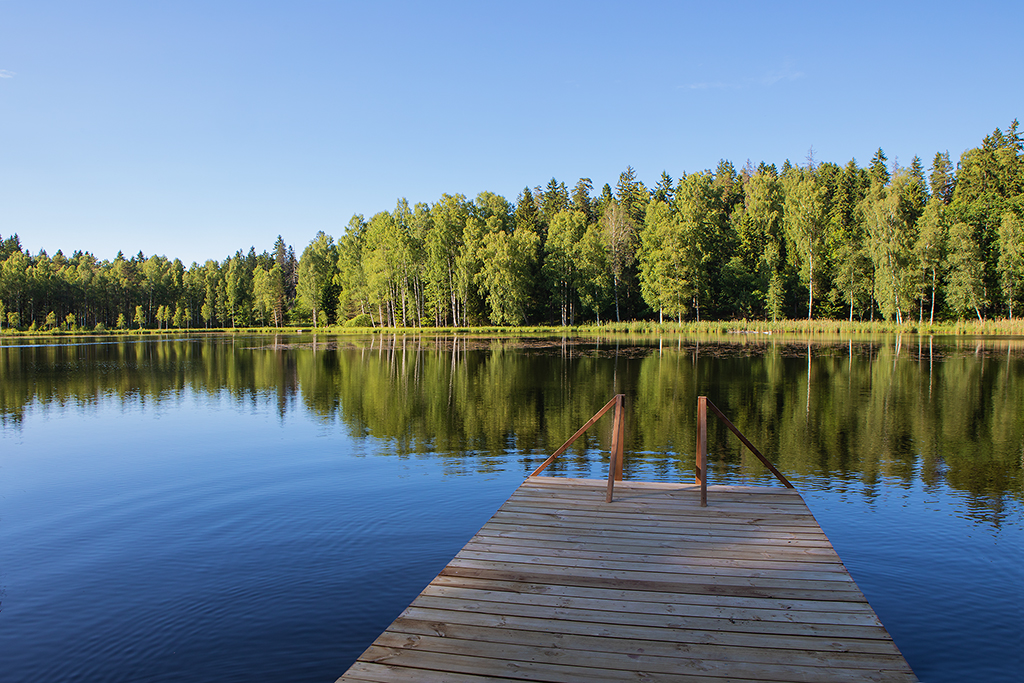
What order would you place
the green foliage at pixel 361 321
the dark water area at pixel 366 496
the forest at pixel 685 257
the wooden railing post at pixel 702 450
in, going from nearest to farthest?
1. the dark water area at pixel 366 496
2. the wooden railing post at pixel 702 450
3. the forest at pixel 685 257
4. the green foliage at pixel 361 321

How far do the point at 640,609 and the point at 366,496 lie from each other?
718cm

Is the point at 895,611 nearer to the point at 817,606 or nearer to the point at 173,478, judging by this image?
the point at 817,606

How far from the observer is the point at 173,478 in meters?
12.9

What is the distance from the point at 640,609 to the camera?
495 cm

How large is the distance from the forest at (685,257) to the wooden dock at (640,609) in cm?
6472

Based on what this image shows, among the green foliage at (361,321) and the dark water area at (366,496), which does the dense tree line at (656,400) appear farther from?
the green foliage at (361,321)

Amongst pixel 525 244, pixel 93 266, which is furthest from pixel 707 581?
pixel 93 266

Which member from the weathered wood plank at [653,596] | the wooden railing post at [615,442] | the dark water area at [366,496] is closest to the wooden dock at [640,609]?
the weathered wood plank at [653,596]

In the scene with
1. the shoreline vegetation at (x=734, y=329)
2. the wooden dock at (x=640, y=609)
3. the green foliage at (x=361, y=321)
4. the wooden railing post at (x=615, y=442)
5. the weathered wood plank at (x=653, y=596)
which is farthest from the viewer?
the green foliage at (x=361, y=321)

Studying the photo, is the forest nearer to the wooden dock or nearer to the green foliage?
the green foliage

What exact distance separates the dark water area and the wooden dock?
4.67ft

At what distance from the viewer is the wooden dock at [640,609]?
4078mm

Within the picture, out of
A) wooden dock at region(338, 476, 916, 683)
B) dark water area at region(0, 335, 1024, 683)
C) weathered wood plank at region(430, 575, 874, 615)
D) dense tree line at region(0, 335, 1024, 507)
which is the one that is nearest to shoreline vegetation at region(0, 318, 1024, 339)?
dense tree line at region(0, 335, 1024, 507)

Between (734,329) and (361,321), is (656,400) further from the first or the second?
(361,321)
